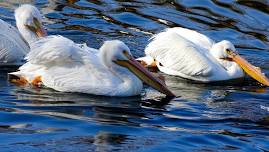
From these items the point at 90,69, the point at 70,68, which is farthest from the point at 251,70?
the point at 70,68

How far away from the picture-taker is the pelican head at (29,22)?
8406 millimetres

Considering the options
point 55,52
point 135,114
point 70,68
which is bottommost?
point 135,114

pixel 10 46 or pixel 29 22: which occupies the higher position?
pixel 29 22

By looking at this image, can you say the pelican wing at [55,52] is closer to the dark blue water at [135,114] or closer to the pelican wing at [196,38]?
the dark blue water at [135,114]

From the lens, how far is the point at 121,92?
23.8 ft

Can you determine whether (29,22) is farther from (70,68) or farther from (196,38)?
(196,38)

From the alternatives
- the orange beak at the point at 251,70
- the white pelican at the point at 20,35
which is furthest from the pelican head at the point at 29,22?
the orange beak at the point at 251,70

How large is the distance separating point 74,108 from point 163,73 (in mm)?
2140

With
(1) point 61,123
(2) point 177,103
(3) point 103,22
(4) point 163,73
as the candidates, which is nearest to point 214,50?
(4) point 163,73

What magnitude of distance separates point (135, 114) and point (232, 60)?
2.24 m

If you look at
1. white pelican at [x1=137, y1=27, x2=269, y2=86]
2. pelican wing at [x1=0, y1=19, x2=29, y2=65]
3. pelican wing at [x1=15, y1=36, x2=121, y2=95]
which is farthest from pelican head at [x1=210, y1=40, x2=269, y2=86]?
pelican wing at [x1=0, y1=19, x2=29, y2=65]

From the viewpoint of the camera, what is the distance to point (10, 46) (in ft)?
26.7

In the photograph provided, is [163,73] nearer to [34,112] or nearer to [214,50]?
[214,50]

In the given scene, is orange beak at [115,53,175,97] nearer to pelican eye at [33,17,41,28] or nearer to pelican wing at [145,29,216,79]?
pelican wing at [145,29,216,79]
